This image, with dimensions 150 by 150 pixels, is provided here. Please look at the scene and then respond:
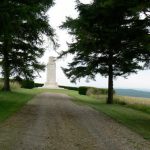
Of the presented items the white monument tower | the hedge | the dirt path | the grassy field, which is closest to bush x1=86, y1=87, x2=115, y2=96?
the hedge

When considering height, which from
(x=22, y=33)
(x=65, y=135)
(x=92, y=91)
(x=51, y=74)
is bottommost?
(x=65, y=135)

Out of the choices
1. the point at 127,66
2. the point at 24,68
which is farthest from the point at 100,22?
the point at 24,68

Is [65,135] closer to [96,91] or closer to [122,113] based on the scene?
[122,113]

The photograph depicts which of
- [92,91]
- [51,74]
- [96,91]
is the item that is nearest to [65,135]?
[92,91]

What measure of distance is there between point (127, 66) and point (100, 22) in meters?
6.03

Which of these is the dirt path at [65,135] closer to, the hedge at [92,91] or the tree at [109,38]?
the tree at [109,38]

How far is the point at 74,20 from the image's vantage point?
30.3m

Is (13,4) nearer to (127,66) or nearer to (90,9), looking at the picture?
(90,9)

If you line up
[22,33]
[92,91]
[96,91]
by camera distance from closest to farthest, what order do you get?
[22,33]
[92,91]
[96,91]

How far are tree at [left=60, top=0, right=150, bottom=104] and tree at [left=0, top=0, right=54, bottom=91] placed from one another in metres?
2.67

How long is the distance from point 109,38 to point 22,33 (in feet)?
25.4

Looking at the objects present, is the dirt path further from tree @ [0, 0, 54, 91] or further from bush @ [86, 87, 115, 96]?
bush @ [86, 87, 115, 96]

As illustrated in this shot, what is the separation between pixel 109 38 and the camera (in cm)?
2302

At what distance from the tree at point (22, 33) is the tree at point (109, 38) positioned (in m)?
2.67
